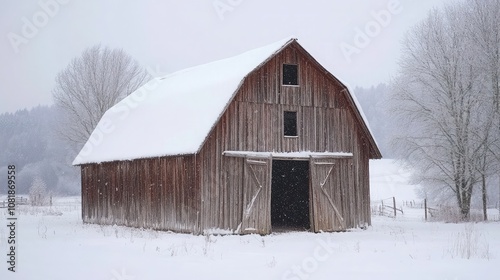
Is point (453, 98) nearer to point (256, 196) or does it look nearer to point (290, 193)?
point (290, 193)

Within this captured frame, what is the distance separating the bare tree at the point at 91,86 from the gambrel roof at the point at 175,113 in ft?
54.4

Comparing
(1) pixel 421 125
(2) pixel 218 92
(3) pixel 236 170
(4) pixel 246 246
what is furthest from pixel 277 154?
(1) pixel 421 125

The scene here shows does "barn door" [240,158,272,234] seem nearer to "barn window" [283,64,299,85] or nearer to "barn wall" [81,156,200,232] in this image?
"barn wall" [81,156,200,232]

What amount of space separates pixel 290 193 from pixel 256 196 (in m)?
6.77

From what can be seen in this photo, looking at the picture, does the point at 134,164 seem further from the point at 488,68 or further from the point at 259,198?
the point at 488,68

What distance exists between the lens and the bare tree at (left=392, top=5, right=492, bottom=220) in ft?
95.5

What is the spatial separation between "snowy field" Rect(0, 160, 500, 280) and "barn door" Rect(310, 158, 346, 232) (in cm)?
142

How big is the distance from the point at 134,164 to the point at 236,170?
553cm

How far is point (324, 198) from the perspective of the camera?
22.5 m

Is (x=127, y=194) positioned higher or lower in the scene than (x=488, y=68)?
lower

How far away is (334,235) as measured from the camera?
2098cm

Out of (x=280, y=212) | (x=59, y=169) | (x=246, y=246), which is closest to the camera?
(x=246, y=246)

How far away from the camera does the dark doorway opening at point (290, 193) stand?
2662 centimetres

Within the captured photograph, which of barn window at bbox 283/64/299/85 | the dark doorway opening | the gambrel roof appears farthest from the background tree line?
barn window at bbox 283/64/299/85
